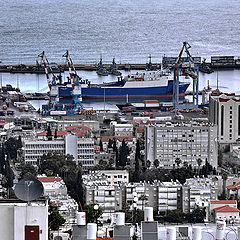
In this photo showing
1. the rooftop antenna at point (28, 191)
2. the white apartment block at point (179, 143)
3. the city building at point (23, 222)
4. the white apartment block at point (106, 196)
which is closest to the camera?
the city building at point (23, 222)

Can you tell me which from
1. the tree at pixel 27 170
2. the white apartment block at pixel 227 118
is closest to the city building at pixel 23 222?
the tree at pixel 27 170

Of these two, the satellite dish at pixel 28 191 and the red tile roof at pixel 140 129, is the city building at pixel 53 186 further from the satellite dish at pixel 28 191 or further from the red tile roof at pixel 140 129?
the satellite dish at pixel 28 191

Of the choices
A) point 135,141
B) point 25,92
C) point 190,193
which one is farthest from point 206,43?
point 190,193

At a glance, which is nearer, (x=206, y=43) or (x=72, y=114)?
(x=72, y=114)

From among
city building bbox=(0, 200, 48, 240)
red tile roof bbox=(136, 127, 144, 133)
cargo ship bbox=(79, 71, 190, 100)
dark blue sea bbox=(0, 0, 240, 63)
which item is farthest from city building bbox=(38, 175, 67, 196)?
dark blue sea bbox=(0, 0, 240, 63)

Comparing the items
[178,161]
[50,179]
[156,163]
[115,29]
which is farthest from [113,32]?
[50,179]

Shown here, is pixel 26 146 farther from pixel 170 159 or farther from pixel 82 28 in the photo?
pixel 82 28
